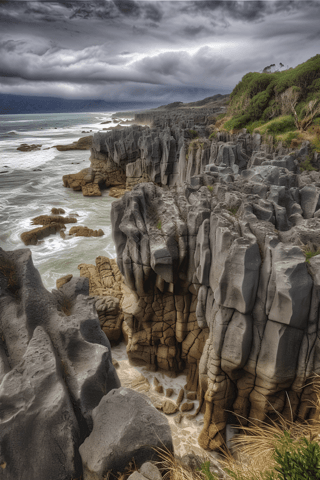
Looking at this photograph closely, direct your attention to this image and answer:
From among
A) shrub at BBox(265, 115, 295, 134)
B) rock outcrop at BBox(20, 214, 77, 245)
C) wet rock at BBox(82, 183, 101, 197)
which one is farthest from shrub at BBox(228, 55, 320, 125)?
rock outcrop at BBox(20, 214, 77, 245)

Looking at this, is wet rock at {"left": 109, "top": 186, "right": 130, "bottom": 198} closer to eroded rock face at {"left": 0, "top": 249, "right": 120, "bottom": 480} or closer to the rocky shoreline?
the rocky shoreline

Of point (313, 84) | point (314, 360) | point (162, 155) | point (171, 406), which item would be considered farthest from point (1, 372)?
point (313, 84)

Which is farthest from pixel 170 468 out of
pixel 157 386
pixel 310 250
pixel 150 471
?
pixel 157 386

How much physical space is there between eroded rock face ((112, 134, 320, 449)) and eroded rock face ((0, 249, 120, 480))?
3.05m

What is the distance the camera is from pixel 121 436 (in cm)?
262

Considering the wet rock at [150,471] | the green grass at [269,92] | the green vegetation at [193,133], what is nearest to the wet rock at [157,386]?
the wet rock at [150,471]

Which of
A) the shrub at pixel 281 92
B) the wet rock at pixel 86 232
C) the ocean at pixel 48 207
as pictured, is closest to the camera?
the ocean at pixel 48 207

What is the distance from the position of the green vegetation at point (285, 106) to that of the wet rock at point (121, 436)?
20.5m

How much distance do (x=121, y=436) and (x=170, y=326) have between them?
6.34 m

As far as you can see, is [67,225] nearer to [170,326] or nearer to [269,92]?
[170,326]

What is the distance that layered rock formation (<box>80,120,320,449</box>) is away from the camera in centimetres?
528

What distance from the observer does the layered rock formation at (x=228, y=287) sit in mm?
5281

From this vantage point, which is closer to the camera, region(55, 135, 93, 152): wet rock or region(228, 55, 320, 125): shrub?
region(228, 55, 320, 125): shrub

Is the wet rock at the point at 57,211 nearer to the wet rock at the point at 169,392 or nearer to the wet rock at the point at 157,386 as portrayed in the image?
the wet rock at the point at 157,386
